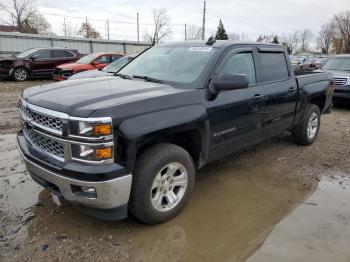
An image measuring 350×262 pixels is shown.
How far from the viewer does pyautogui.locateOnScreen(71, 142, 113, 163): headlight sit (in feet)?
9.50

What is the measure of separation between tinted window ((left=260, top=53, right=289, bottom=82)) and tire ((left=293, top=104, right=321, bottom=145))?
1.09 m

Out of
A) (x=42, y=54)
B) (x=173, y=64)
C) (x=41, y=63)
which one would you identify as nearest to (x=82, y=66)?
(x=41, y=63)

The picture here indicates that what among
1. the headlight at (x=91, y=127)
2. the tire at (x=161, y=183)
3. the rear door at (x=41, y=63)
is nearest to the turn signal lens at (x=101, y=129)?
the headlight at (x=91, y=127)

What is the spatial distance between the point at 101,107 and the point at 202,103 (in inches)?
47.9

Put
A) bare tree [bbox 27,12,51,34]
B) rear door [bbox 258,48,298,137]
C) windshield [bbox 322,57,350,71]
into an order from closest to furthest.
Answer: rear door [bbox 258,48,298,137] → windshield [bbox 322,57,350,71] → bare tree [bbox 27,12,51,34]

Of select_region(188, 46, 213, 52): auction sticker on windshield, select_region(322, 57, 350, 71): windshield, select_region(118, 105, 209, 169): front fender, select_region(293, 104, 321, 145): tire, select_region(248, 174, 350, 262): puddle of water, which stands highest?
select_region(188, 46, 213, 52): auction sticker on windshield

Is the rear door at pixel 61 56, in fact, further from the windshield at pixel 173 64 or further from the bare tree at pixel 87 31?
the bare tree at pixel 87 31

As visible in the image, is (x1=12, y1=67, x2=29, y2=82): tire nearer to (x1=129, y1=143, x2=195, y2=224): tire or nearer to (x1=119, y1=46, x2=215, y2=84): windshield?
(x1=119, y1=46, x2=215, y2=84): windshield

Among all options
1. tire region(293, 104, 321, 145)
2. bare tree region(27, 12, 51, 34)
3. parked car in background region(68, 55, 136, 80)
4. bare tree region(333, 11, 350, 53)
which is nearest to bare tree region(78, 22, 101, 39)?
bare tree region(27, 12, 51, 34)

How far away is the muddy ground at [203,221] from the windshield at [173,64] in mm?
1500

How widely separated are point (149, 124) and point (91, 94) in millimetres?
675

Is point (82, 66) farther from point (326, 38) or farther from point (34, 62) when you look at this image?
point (326, 38)

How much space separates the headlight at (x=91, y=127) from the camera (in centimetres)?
286

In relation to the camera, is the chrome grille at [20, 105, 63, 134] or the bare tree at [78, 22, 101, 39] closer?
the chrome grille at [20, 105, 63, 134]
